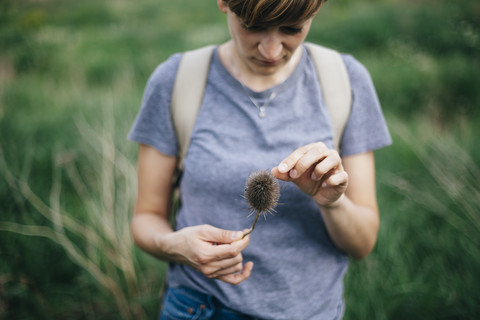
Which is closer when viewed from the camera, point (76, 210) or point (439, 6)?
point (76, 210)

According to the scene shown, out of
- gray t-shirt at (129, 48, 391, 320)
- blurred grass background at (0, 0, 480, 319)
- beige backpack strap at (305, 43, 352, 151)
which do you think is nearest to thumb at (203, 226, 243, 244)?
gray t-shirt at (129, 48, 391, 320)

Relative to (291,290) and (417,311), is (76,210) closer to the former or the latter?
(291,290)

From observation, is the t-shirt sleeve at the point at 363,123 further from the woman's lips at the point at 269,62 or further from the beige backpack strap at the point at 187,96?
the beige backpack strap at the point at 187,96

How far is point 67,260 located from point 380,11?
9.84 meters

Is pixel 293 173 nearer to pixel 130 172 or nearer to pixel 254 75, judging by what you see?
pixel 254 75

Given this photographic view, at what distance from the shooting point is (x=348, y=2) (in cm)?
1144

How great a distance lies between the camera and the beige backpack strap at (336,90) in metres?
1.75

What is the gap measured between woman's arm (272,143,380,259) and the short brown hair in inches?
21.7

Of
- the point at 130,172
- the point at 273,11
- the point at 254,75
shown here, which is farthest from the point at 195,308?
the point at 130,172

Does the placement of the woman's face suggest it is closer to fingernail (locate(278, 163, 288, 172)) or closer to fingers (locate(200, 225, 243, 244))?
fingernail (locate(278, 163, 288, 172))

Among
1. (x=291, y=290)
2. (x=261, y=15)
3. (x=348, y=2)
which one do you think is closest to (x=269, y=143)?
(x=261, y=15)

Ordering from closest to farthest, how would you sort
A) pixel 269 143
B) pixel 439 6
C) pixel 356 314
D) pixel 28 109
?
1. pixel 269 143
2. pixel 356 314
3. pixel 28 109
4. pixel 439 6

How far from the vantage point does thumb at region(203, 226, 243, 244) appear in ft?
4.76

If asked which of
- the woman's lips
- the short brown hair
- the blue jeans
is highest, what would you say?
the short brown hair
